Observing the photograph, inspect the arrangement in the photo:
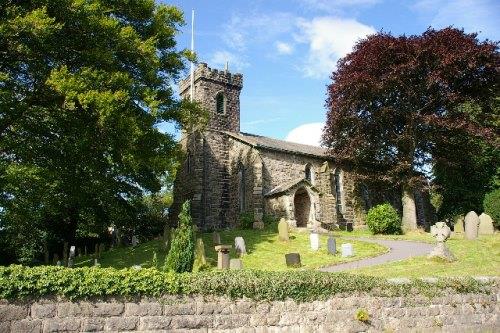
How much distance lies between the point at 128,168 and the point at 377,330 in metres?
12.2

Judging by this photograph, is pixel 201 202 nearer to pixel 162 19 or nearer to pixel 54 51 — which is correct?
pixel 162 19

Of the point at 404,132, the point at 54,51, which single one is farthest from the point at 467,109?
the point at 54,51

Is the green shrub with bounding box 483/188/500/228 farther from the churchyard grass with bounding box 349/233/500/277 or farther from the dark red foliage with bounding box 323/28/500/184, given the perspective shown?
the churchyard grass with bounding box 349/233/500/277

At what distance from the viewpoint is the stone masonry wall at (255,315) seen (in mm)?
7719

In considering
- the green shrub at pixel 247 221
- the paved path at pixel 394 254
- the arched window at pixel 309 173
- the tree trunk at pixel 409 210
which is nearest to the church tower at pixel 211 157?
the green shrub at pixel 247 221

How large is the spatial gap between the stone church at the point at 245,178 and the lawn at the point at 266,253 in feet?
14.0

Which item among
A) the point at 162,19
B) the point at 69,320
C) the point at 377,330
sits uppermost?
the point at 162,19

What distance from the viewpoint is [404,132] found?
29.8 meters

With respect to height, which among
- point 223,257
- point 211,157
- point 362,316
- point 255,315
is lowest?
point 362,316

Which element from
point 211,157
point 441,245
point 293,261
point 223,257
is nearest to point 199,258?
point 223,257

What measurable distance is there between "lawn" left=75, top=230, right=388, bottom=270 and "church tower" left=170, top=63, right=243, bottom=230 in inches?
202

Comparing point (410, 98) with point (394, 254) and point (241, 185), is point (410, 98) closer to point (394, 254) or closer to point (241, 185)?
point (241, 185)

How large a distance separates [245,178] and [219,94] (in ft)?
24.8

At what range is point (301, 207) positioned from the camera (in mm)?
31203
